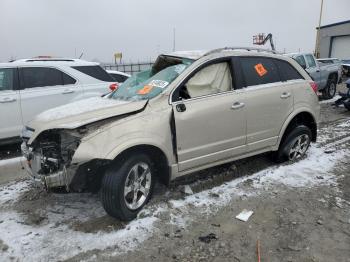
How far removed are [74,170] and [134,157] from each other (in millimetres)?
612

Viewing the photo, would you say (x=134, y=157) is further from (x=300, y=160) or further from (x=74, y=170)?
(x=300, y=160)

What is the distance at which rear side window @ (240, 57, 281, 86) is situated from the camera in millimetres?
4883

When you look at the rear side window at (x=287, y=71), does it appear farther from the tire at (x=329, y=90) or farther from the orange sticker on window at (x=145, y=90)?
the tire at (x=329, y=90)

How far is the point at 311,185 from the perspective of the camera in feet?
15.9

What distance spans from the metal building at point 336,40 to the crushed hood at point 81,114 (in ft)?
112

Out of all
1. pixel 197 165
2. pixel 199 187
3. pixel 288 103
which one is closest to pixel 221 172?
pixel 199 187

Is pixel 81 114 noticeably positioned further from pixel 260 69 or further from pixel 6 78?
pixel 6 78

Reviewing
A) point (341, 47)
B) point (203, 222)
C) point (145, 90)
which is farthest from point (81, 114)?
point (341, 47)

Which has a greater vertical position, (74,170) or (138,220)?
(74,170)

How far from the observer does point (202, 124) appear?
4.27 metres

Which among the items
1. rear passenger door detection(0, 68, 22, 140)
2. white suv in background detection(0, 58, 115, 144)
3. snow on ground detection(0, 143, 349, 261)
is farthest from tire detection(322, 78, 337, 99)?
rear passenger door detection(0, 68, 22, 140)

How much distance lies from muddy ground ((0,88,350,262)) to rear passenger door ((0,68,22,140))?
174cm

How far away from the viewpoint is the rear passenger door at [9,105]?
6.37 metres

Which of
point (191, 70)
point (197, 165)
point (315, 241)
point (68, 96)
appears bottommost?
point (315, 241)
